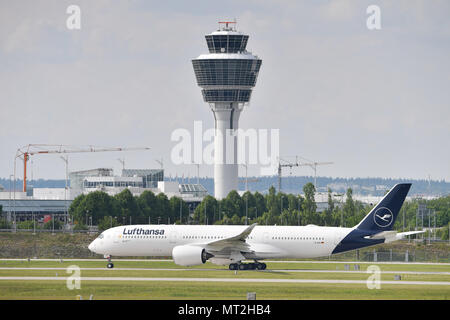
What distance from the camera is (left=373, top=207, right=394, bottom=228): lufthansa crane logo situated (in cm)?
8225

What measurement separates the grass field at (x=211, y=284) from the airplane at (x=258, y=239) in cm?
149

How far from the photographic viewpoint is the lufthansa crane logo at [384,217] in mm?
82250

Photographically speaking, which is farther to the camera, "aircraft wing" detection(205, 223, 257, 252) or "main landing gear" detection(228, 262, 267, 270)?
"main landing gear" detection(228, 262, 267, 270)

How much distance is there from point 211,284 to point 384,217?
22302mm

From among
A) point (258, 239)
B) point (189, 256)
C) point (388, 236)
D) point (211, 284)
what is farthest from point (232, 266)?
point (211, 284)

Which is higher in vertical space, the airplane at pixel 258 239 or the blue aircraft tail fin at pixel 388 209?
the blue aircraft tail fin at pixel 388 209

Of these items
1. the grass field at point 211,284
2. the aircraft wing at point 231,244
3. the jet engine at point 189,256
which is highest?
the aircraft wing at point 231,244

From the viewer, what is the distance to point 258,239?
84188 millimetres

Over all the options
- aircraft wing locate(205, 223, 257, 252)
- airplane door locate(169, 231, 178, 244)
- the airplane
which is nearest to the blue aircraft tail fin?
the airplane

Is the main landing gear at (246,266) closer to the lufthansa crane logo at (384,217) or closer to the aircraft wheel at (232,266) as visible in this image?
the aircraft wheel at (232,266)

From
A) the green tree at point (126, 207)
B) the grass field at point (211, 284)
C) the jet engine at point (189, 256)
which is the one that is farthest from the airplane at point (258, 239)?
the green tree at point (126, 207)

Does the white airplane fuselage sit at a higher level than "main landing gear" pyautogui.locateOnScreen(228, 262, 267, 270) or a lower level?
higher

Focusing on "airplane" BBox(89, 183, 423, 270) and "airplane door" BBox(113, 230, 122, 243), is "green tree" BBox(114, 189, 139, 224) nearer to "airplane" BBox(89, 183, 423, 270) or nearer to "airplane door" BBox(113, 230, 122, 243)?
"airplane door" BBox(113, 230, 122, 243)
